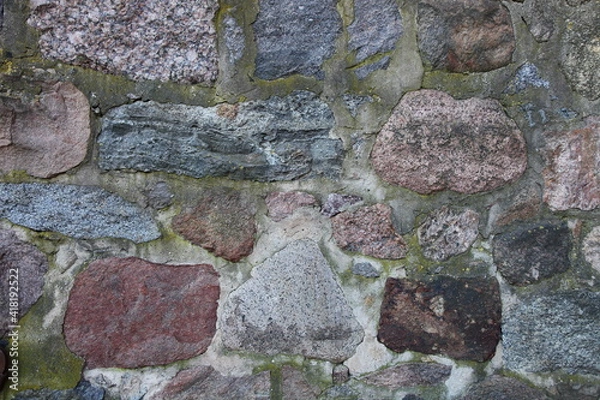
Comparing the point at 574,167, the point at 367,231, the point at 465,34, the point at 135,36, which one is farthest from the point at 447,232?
the point at 135,36

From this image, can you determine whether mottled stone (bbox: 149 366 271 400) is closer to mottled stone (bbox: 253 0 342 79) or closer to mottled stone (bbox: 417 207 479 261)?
mottled stone (bbox: 417 207 479 261)

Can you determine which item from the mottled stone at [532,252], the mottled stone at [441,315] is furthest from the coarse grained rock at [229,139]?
the mottled stone at [532,252]

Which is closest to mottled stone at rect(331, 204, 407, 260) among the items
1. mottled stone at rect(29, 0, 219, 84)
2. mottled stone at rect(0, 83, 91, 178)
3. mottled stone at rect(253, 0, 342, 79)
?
mottled stone at rect(253, 0, 342, 79)

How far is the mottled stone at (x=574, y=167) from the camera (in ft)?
4.99

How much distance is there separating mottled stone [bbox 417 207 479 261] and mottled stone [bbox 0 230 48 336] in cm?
96

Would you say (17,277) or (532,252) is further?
(532,252)

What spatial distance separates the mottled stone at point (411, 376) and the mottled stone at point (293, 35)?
2.71ft

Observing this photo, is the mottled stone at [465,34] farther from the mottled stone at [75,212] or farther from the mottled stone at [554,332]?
the mottled stone at [75,212]

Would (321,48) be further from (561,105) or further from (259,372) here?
(259,372)

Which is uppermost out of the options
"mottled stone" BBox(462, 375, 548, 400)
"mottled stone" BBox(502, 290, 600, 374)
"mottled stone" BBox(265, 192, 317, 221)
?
"mottled stone" BBox(265, 192, 317, 221)

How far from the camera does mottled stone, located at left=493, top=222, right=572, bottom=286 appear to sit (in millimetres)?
1548

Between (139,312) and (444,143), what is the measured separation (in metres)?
0.89

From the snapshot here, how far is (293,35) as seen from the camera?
1456 millimetres

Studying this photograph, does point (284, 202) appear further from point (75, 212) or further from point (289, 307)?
point (75, 212)
